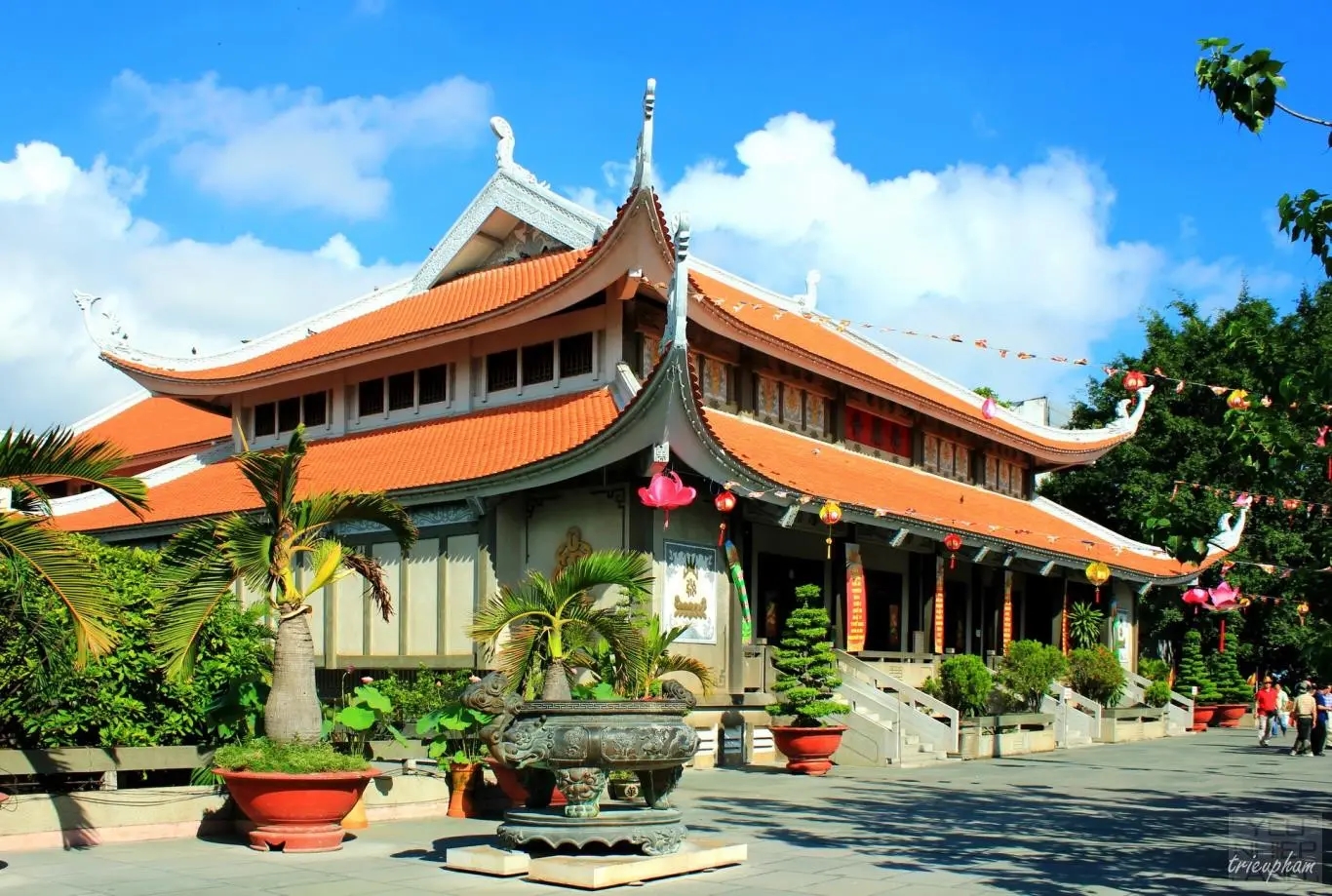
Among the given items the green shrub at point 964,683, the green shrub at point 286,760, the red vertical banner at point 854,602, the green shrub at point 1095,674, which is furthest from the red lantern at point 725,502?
the green shrub at point 1095,674

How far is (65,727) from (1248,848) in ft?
31.3

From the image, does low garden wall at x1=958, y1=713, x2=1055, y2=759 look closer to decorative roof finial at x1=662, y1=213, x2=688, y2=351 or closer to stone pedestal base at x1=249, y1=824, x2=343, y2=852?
decorative roof finial at x1=662, y1=213, x2=688, y2=351

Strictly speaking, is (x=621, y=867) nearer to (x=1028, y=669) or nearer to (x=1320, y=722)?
(x=1028, y=669)

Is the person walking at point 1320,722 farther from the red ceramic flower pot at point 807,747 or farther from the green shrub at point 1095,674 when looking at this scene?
the red ceramic flower pot at point 807,747

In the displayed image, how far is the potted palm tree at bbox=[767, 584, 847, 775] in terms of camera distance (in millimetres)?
17422

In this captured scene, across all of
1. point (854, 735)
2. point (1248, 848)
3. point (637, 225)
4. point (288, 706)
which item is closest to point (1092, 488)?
point (854, 735)

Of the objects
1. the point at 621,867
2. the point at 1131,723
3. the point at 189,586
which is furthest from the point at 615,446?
the point at 1131,723

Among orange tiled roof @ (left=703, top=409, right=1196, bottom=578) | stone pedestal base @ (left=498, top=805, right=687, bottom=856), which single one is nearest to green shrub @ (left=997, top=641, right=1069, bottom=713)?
orange tiled roof @ (left=703, top=409, right=1196, bottom=578)

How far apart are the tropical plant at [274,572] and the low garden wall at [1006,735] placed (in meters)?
11.8

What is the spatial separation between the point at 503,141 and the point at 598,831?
52.8 feet

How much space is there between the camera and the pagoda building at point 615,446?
59.6ft

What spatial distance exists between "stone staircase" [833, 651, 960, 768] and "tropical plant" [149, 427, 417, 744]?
31.0 ft

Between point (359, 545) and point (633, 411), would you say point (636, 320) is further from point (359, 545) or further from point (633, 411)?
point (359, 545)

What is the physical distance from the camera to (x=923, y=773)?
58.2 ft
